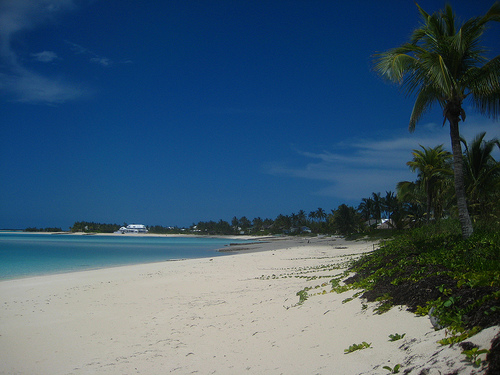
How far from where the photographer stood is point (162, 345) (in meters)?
5.93

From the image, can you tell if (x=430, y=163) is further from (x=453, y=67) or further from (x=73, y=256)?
(x=73, y=256)

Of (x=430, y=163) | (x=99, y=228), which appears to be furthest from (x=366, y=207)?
(x=99, y=228)

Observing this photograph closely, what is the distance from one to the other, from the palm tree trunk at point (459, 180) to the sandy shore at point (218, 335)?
3848mm

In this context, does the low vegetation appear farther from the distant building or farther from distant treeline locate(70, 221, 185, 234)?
the distant building

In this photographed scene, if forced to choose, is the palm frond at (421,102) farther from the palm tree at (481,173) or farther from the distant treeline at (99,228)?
the distant treeline at (99,228)

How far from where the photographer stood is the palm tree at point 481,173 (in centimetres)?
1636

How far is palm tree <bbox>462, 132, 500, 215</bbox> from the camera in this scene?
16.4 metres

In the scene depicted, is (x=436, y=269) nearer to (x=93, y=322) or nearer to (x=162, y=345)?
(x=162, y=345)

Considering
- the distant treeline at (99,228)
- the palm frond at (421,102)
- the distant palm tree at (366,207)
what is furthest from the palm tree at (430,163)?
the distant treeline at (99,228)

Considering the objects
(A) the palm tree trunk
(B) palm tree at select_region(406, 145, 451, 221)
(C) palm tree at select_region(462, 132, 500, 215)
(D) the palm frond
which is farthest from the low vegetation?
(B) palm tree at select_region(406, 145, 451, 221)

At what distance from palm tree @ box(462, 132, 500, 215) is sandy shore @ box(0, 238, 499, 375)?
37.9 ft

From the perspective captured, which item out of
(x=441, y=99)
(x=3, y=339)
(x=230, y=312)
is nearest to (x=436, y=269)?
(x=230, y=312)

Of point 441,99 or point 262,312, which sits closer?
point 262,312

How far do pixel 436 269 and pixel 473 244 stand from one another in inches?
79.9
